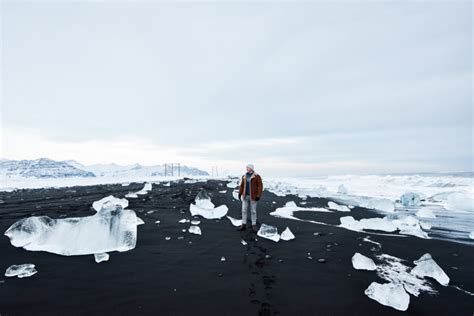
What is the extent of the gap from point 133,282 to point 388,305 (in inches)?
161

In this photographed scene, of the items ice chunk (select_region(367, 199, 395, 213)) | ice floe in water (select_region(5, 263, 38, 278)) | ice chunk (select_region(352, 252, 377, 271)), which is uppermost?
ice floe in water (select_region(5, 263, 38, 278))

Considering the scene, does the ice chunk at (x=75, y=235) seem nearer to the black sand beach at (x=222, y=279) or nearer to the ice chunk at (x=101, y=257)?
the black sand beach at (x=222, y=279)

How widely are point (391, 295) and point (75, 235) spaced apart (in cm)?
657

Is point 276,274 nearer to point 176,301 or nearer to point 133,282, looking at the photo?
point 176,301

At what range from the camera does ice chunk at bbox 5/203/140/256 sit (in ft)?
19.0

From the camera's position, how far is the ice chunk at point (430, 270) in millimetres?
4586

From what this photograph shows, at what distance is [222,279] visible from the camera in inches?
177

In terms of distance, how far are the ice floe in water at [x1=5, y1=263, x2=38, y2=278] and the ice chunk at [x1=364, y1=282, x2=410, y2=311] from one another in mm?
5927

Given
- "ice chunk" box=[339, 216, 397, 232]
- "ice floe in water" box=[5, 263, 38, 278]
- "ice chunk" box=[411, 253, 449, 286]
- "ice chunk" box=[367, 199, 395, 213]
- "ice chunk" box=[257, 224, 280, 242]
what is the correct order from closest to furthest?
"ice floe in water" box=[5, 263, 38, 278], "ice chunk" box=[411, 253, 449, 286], "ice chunk" box=[257, 224, 280, 242], "ice chunk" box=[339, 216, 397, 232], "ice chunk" box=[367, 199, 395, 213]

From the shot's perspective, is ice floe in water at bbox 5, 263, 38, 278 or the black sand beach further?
ice floe in water at bbox 5, 263, 38, 278

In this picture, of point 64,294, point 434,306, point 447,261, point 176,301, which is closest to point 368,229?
point 447,261

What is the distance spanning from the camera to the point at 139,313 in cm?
338

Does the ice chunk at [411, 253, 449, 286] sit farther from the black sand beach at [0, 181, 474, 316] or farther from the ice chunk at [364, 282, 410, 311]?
the ice chunk at [364, 282, 410, 311]

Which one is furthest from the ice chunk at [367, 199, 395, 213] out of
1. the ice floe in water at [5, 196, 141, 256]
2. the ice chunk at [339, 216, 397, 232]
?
the ice floe in water at [5, 196, 141, 256]
